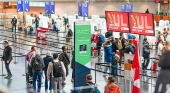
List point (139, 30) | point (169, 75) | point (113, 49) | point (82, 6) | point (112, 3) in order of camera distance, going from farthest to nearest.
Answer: point (112, 3), point (82, 6), point (113, 49), point (139, 30), point (169, 75)

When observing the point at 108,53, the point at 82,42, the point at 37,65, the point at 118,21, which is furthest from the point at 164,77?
the point at 108,53

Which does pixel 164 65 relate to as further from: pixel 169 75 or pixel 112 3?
pixel 112 3

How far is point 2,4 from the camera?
4722 centimetres

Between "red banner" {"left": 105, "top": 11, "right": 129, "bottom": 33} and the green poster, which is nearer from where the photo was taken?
"red banner" {"left": 105, "top": 11, "right": 129, "bottom": 33}

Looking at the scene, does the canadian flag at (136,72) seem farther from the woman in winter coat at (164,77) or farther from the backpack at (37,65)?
the woman in winter coat at (164,77)

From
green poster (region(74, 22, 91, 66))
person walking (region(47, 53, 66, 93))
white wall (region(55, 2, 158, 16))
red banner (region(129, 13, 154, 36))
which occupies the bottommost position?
person walking (region(47, 53, 66, 93))

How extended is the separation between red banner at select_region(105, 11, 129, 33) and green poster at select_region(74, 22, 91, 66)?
0.93m

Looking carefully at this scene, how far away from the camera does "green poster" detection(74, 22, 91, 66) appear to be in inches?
398

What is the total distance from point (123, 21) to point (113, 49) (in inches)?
252

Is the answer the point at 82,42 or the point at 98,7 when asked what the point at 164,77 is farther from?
the point at 98,7

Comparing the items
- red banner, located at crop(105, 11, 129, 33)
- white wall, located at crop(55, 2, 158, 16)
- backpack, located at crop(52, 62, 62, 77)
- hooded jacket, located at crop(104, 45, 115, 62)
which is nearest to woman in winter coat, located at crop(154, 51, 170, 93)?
red banner, located at crop(105, 11, 129, 33)

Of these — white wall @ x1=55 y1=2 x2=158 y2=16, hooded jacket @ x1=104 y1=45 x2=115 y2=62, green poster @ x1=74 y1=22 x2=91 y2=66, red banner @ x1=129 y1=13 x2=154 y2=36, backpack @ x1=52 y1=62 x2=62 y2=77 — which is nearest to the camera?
red banner @ x1=129 y1=13 x2=154 y2=36

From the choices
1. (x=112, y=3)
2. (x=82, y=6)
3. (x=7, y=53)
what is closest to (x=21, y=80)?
(x=7, y=53)

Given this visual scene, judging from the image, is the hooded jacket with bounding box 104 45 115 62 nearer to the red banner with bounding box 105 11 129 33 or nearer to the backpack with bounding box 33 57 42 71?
the backpack with bounding box 33 57 42 71
